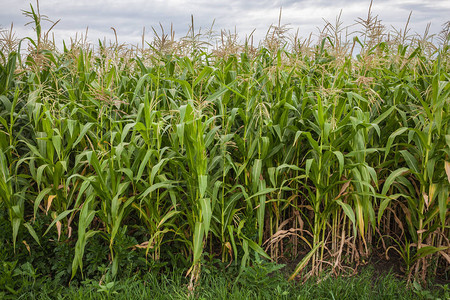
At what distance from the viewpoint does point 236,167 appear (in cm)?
360

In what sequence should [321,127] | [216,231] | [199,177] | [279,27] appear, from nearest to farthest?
1. [199,177]
2. [321,127]
3. [216,231]
4. [279,27]

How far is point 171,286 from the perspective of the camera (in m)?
3.37

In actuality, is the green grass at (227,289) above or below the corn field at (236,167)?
below

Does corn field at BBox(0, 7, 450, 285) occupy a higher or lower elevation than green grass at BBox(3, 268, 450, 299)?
higher

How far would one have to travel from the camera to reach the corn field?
3.32 meters

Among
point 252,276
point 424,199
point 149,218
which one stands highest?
point 424,199

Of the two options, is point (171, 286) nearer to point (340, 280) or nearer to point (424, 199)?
point (340, 280)

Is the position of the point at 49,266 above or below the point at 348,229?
below

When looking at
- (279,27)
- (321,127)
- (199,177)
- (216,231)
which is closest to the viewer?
(199,177)

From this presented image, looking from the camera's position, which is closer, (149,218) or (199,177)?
(199,177)

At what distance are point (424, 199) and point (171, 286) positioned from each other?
7.35 feet

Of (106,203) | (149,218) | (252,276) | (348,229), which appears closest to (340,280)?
(348,229)

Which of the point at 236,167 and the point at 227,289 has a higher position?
the point at 236,167

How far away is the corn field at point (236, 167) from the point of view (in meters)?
3.32
